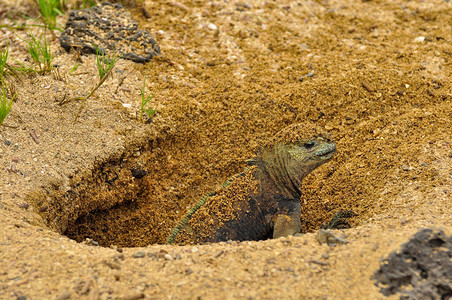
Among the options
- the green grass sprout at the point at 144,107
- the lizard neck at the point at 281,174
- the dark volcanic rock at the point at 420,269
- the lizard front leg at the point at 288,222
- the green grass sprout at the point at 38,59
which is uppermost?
the dark volcanic rock at the point at 420,269

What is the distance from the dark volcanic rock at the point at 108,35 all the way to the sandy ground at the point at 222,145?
0.57 feet

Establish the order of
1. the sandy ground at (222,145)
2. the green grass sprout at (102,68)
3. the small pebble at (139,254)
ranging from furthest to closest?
the green grass sprout at (102,68), the small pebble at (139,254), the sandy ground at (222,145)

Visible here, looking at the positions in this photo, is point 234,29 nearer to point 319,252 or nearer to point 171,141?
point 171,141

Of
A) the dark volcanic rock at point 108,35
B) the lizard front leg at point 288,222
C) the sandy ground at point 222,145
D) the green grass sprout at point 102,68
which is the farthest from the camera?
the dark volcanic rock at point 108,35

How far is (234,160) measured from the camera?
5227mm

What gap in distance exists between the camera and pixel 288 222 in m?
4.40

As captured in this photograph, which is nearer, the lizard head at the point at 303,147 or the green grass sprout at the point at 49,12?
the lizard head at the point at 303,147

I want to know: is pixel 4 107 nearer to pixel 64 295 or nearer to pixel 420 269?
pixel 64 295

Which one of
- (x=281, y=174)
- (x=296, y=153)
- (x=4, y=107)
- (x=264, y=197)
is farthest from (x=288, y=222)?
(x=4, y=107)

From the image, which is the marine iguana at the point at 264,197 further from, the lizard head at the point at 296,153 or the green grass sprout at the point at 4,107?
the green grass sprout at the point at 4,107

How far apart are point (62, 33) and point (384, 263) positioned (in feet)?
14.5

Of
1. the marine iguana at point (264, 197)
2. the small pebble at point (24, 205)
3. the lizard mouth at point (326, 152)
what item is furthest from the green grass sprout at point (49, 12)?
the lizard mouth at point (326, 152)

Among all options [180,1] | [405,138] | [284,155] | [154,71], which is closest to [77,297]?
[284,155]

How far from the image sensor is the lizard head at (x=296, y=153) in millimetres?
4461
